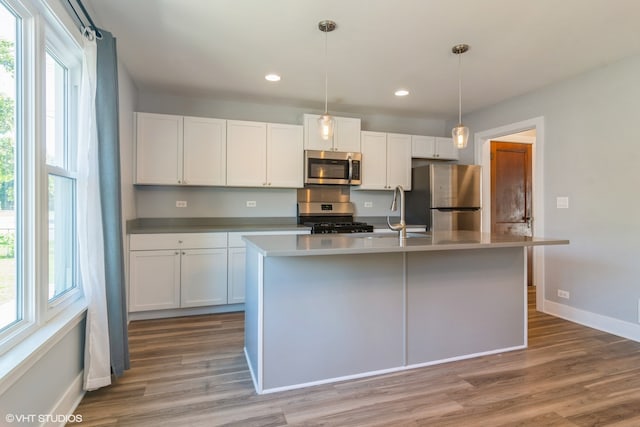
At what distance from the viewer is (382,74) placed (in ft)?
10.9

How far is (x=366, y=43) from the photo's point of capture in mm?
2682

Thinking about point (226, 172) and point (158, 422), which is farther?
point (226, 172)

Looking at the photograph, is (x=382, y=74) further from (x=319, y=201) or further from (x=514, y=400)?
(x=514, y=400)

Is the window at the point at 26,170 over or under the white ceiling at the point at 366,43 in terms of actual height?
under

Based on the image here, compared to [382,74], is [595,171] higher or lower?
lower

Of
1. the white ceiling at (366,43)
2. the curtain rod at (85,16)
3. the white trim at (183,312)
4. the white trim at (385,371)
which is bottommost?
the white trim at (385,371)

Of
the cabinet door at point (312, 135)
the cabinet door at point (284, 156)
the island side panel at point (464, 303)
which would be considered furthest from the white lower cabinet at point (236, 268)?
the island side panel at point (464, 303)

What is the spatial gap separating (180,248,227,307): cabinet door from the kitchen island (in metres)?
1.20

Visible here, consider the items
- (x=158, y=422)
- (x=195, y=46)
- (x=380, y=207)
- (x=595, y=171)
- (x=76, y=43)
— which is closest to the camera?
(x=158, y=422)

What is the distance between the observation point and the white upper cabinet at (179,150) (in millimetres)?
3555

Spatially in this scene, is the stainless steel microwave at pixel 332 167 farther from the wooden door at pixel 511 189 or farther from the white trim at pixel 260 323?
the white trim at pixel 260 323

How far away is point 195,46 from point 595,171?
3.78 meters

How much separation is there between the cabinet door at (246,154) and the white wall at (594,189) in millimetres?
3092

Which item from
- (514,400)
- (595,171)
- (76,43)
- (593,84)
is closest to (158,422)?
(514,400)
